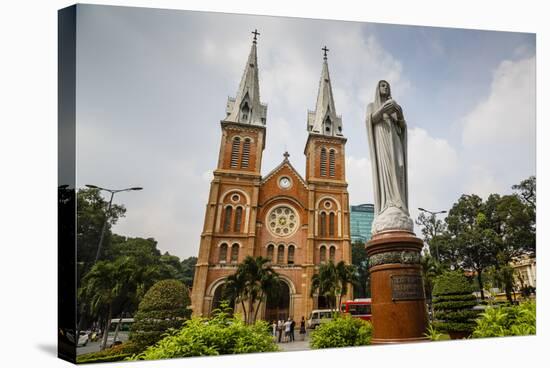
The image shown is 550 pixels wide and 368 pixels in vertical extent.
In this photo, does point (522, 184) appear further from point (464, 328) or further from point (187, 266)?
point (187, 266)

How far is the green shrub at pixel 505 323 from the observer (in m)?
9.13

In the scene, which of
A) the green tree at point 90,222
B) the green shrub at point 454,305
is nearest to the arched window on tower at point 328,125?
the green tree at point 90,222

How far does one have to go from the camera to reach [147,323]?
29.9 feet

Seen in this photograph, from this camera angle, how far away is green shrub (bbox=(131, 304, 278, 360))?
23.5ft

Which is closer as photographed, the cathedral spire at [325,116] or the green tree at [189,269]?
the green tree at [189,269]

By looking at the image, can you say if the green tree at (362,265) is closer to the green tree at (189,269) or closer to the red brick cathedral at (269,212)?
the red brick cathedral at (269,212)

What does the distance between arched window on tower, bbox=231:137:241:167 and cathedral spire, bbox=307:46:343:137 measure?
5.40 metres

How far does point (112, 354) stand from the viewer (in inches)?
317

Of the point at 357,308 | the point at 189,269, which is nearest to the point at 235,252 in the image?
the point at 189,269

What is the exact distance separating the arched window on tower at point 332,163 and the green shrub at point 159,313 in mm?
16606

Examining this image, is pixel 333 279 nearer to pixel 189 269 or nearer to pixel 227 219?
pixel 227 219

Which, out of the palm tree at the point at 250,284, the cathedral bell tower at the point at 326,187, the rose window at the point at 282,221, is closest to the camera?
the palm tree at the point at 250,284

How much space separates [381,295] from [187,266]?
47.0ft

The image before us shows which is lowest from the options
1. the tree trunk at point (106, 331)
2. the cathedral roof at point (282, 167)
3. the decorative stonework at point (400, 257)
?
the tree trunk at point (106, 331)
